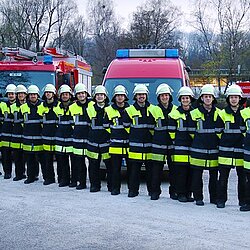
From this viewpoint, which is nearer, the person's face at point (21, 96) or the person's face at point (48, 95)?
the person's face at point (48, 95)

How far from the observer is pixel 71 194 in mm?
8680

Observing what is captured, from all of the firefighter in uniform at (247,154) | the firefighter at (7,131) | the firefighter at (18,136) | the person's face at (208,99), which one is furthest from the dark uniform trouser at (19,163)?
the firefighter in uniform at (247,154)

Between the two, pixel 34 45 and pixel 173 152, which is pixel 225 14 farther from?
pixel 173 152

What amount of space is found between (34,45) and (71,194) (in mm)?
44108

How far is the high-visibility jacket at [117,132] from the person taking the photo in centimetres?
858

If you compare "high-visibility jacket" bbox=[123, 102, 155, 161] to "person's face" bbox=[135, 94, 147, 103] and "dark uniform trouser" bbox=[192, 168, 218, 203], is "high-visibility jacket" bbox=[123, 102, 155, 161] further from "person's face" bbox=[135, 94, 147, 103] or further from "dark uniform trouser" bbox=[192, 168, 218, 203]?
"dark uniform trouser" bbox=[192, 168, 218, 203]

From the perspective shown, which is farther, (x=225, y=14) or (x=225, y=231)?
(x=225, y=14)

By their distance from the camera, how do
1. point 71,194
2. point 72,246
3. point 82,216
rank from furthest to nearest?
point 71,194 → point 82,216 → point 72,246

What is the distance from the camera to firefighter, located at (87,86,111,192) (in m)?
8.84

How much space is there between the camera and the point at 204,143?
7.75 metres

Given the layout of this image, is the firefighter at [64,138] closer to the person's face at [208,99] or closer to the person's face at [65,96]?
the person's face at [65,96]

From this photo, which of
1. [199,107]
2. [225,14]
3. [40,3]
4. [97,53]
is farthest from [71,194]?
[40,3]

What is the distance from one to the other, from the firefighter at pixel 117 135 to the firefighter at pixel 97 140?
17 cm

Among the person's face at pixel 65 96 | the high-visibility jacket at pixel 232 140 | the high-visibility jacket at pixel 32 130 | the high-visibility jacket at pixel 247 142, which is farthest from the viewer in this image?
the high-visibility jacket at pixel 32 130
